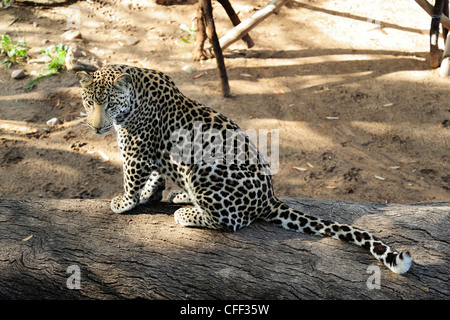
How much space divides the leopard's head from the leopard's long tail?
6.30ft

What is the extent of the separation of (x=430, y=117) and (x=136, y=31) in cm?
789

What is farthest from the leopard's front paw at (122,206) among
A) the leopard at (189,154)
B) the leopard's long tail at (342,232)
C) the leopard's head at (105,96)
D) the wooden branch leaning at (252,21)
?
the wooden branch leaning at (252,21)

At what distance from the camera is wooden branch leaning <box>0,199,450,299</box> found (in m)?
3.76

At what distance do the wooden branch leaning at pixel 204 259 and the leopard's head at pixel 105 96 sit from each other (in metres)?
1.07

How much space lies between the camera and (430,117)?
893 centimetres

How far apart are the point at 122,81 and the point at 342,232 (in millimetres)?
2650

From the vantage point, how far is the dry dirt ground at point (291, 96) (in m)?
7.71

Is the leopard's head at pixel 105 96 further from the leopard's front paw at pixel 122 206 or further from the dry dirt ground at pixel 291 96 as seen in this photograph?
the dry dirt ground at pixel 291 96

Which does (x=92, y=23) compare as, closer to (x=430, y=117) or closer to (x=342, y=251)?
(x=430, y=117)

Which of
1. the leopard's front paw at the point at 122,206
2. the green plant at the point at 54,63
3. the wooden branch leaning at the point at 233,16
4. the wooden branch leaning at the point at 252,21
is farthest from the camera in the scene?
the wooden branch leaning at the point at 233,16

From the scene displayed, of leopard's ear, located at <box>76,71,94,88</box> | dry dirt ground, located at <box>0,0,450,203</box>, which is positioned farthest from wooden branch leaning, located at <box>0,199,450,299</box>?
dry dirt ground, located at <box>0,0,450,203</box>

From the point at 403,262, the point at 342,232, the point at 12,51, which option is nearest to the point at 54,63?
the point at 12,51
